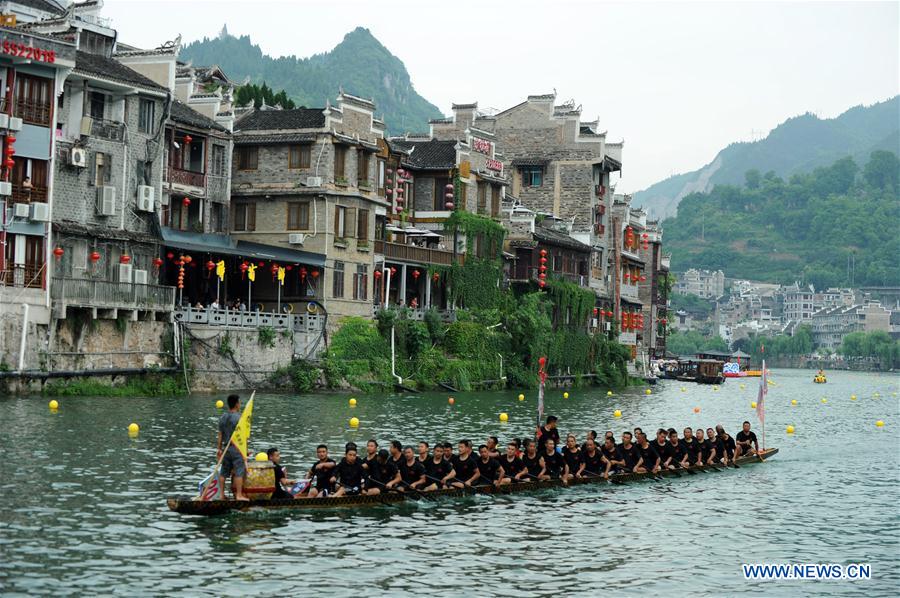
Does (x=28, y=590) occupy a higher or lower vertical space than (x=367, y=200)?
lower

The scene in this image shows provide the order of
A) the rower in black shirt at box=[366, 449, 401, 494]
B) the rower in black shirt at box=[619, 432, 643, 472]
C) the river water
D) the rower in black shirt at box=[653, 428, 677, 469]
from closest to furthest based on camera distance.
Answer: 1. the river water
2. the rower in black shirt at box=[366, 449, 401, 494]
3. the rower in black shirt at box=[619, 432, 643, 472]
4. the rower in black shirt at box=[653, 428, 677, 469]

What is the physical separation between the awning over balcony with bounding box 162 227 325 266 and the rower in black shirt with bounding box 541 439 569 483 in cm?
3072

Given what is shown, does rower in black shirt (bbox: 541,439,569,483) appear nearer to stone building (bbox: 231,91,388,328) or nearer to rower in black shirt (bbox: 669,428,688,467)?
rower in black shirt (bbox: 669,428,688,467)

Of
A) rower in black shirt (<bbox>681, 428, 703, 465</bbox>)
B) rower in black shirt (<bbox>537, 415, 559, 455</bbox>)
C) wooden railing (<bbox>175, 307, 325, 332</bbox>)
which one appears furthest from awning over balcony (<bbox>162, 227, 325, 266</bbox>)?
rower in black shirt (<bbox>681, 428, 703, 465</bbox>)

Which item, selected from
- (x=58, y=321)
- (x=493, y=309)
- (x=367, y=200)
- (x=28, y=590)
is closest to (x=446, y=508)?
(x=28, y=590)

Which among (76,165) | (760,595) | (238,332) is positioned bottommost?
(760,595)

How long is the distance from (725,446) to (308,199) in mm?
34130

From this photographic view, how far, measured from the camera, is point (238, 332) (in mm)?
61344

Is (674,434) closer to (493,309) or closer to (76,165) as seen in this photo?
(76,165)

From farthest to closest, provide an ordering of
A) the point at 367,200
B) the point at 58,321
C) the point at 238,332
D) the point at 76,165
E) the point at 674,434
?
the point at 367,200, the point at 238,332, the point at 76,165, the point at 58,321, the point at 674,434

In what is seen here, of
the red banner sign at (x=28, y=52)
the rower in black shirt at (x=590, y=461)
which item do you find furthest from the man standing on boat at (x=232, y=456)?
the red banner sign at (x=28, y=52)

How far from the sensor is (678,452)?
41.2 meters

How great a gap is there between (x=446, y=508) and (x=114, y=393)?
26.7 m

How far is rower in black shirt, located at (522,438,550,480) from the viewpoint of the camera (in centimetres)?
3590
